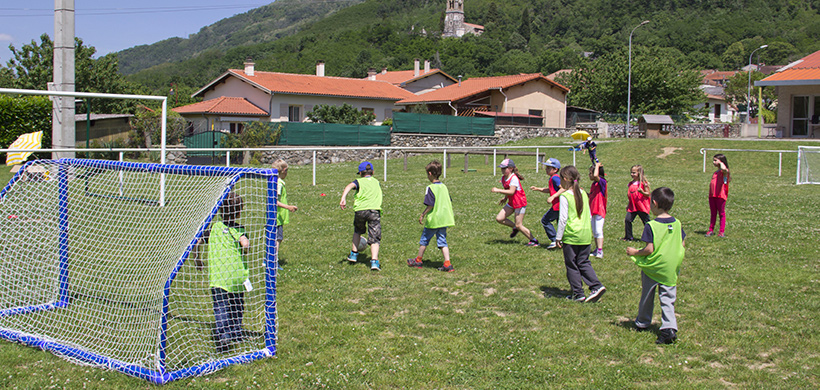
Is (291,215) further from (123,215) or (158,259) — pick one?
Result: (158,259)

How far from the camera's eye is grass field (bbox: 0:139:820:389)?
15.7ft

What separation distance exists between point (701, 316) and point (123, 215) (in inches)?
281

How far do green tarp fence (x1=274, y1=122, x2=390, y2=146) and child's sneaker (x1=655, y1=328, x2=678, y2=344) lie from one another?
28387mm

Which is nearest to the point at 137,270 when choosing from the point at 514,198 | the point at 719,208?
the point at 514,198

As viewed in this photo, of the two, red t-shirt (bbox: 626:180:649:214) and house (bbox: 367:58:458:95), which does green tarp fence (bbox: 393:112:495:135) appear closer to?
house (bbox: 367:58:458:95)

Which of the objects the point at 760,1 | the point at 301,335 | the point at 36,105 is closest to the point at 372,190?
the point at 301,335

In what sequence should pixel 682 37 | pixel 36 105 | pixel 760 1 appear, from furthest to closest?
pixel 760 1 → pixel 682 37 → pixel 36 105

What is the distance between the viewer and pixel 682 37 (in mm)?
129875

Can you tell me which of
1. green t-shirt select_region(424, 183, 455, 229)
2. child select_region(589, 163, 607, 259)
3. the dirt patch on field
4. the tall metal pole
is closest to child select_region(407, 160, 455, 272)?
green t-shirt select_region(424, 183, 455, 229)

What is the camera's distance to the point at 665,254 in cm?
552

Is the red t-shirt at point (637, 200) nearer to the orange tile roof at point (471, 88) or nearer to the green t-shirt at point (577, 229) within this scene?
the green t-shirt at point (577, 229)

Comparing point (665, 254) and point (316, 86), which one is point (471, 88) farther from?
point (665, 254)

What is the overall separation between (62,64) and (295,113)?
35.3 meters

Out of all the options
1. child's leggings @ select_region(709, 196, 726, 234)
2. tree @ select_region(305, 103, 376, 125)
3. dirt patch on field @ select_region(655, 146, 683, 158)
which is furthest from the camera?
tree @ select_region(305, 103, 376, 125)
